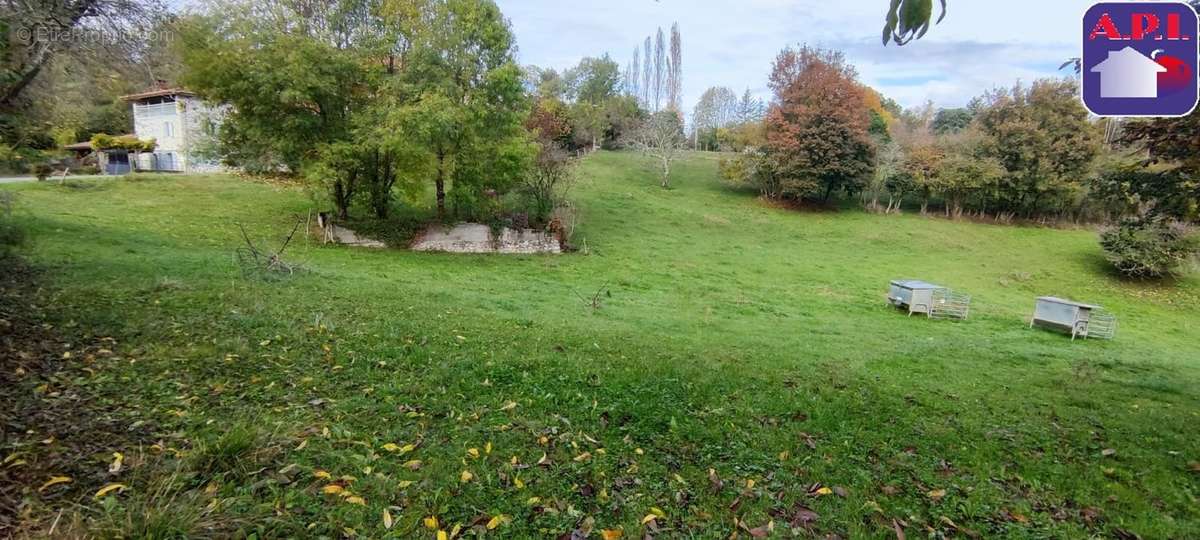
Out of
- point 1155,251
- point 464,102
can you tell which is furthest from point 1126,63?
point 1155,251

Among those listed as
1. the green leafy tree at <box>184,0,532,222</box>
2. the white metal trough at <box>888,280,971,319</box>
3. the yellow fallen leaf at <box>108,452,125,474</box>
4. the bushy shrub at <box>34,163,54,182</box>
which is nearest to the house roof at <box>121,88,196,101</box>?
the green leafy tree at <box>184,0,532,222</box>

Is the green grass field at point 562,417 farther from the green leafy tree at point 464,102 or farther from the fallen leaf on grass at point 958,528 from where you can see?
the green leafy tree at point 464,102

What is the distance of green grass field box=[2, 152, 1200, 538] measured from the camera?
128 inches

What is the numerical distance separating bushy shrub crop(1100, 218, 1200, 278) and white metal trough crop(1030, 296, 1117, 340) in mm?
10853

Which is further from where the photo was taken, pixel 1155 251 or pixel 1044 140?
pixel 1044 140

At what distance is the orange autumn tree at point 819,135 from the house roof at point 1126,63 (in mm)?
27427

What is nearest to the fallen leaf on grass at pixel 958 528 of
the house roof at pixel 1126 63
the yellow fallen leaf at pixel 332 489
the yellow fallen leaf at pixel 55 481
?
the house roof at pixel 1126 63

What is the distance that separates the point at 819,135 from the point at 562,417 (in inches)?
1208

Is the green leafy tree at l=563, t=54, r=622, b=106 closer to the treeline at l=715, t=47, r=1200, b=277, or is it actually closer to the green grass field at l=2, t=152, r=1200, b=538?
the treeline at l=715, t=47, r=1200, b=277

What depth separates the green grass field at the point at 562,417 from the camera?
325cm

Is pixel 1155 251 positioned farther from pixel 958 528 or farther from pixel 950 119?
pixel 950 119

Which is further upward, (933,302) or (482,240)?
(482,240)

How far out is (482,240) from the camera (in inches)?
747

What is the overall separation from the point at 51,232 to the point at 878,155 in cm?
3598
